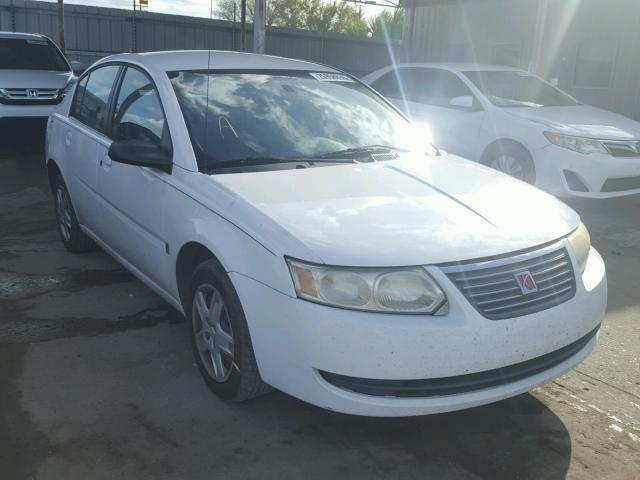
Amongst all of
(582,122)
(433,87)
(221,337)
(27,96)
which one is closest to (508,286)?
(221,337)

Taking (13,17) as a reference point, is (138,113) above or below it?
below

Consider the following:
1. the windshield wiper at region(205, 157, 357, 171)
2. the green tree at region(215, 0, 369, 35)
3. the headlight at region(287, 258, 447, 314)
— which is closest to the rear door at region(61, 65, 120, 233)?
the windshield wiper at region(205, 157, 357, 171)

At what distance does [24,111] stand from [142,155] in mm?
7042

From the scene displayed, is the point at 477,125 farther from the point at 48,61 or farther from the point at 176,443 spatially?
the point at 48,61

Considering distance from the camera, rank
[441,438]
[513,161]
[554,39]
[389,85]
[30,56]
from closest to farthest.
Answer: [441,438]
[513,161]
[389,85]
[30,56]
[554,39]

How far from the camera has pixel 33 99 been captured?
9484 mm

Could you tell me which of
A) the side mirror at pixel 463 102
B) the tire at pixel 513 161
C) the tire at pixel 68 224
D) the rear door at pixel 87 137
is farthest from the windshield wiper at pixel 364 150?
the side mirror at pixel 463 102

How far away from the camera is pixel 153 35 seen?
2266cm

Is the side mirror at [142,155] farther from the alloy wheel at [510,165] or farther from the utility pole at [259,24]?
the utility pole at [259,24]

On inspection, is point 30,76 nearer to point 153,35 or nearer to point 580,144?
point 580,144

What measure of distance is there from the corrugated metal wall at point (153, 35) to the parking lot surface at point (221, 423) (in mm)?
19517

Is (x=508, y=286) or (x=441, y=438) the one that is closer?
(x=508, y=286)

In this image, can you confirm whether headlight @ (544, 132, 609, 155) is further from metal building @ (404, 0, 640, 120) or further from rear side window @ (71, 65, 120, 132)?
metal building @ (404, 0, 640, 120)

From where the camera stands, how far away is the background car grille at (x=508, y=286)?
250cm
